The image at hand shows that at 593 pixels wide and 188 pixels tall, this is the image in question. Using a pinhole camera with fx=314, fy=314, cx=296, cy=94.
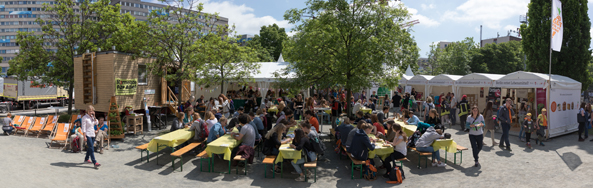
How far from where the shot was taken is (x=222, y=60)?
45.8 feet

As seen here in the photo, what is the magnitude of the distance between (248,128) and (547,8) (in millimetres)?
19365

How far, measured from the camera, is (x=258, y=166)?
7.68 meters

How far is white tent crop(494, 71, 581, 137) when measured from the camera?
11.2 meters

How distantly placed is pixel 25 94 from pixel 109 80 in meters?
17.8

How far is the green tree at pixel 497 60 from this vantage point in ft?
132

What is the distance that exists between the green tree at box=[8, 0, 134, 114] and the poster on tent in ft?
62.3

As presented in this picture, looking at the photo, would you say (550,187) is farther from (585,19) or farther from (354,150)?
(585,19)

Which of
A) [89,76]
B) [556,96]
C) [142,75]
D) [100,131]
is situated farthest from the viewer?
[142,75]

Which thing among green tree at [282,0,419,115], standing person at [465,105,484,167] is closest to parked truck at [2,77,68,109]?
green tree at [282,0,419,115]

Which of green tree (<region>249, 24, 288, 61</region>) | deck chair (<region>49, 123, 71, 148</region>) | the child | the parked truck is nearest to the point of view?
deck chair (<region>49, 123, 71, 148</region>)

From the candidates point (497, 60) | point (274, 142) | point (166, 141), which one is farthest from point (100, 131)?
point (497, 60)

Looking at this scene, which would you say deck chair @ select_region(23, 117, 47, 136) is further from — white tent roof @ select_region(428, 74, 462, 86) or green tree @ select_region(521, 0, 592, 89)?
green tree @ select_region(521, 0, 592, 89)

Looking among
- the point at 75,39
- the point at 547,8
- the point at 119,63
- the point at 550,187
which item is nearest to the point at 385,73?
the point at 550,187

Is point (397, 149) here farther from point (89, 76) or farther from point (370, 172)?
point (89, 76)
